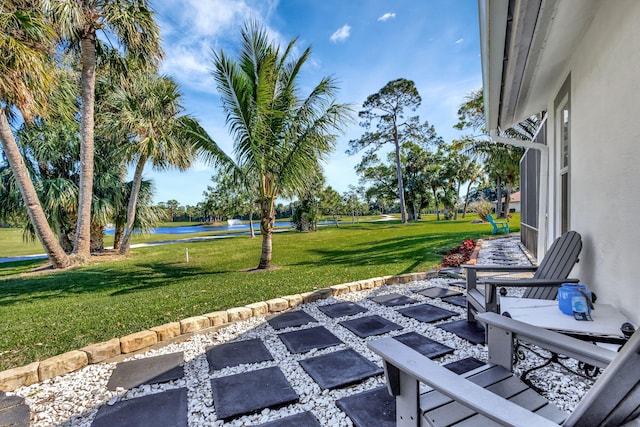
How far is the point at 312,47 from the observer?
6605mm

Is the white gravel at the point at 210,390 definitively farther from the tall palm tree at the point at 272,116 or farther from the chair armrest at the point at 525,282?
the tall palm tree at the point at 272,116

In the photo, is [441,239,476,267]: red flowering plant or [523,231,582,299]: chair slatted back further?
[441,239,476,267]: red flowering plant

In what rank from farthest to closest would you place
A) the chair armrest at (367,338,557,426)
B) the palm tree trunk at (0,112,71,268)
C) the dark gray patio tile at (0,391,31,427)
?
the palm tree trunk at (0,112,71,268)
the dark gray patio tile at (0,391,31,427)
the chair armrest at (367,338,557,426)

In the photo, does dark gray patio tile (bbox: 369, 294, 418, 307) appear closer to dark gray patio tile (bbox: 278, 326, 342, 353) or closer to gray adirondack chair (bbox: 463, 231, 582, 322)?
gray adirondack chair (bbox: 463, 231, 582, 322)

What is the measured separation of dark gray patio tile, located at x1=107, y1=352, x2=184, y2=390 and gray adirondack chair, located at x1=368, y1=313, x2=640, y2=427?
6.55 ft

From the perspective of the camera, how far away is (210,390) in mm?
2254

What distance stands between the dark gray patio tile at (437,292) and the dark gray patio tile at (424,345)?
1472 mm

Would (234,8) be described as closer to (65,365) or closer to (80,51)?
(80,51)

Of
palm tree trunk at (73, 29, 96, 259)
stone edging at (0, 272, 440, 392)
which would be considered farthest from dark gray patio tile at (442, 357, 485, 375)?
palm tree trunk at (73, 29, 96, 259)

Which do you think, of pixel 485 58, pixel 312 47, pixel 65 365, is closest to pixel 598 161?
pixel 485 58

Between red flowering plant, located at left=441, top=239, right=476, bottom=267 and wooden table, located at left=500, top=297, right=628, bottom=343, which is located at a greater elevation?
wooden table, located at left=500, top=297, right=628, bottom=343

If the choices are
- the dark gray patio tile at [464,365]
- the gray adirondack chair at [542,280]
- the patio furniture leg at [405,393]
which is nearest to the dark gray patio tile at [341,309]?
the gray adirondack chair at [542,280]

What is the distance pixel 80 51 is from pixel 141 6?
2294 mm

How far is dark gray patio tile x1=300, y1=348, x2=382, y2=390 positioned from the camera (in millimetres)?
2299
